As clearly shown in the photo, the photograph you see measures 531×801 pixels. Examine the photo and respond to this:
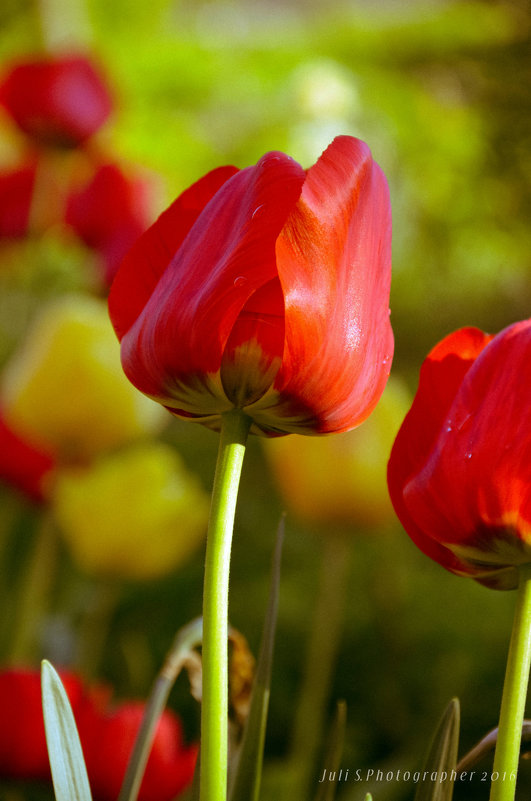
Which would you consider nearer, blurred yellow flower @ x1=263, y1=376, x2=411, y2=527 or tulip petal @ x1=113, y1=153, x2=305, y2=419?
tulip petal @ x1=113, y1=153, x2=305, y2=419

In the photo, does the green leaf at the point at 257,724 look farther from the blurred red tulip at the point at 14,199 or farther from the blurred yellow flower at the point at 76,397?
the blurred red tulip at the point at 14,199

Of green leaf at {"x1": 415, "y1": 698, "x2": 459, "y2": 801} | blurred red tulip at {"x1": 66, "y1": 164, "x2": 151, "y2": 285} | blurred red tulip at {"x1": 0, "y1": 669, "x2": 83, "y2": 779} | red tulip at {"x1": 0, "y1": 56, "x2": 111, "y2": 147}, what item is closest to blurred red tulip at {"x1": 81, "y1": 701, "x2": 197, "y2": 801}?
blurred red tulip at {"x1": 0, "y1": 669, "x2": 83, "y2": 779}

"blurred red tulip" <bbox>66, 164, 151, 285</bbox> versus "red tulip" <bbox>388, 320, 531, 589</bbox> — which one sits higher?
"blurred red tulip" <bbox>66, 164, 151, 285</bbox>

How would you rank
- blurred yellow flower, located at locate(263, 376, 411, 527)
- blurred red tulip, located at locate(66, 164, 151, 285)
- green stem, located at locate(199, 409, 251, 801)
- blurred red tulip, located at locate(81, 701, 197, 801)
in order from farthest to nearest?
blurred red tulip, located at locate(66, 164, 151, 285)
blurred yellow flower, located at locate(263, 376, 411, 527)
blurred red tulip, located at locate(81, 701, 197, 801)
green stem, located at locate(199, 409, 251, 801)

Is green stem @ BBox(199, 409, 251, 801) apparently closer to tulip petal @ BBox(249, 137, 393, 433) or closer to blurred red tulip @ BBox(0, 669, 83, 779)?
tulip petal @ BBox(249, 137, 393, 433)

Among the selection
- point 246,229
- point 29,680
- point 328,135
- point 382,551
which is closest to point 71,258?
point 382,551

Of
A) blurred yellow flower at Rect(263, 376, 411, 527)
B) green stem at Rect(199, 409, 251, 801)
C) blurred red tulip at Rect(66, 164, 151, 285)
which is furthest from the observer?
blurred red tulip at Rect(66, 164, 151, 285)

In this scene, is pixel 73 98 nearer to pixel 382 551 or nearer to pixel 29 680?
pixel 382 551
